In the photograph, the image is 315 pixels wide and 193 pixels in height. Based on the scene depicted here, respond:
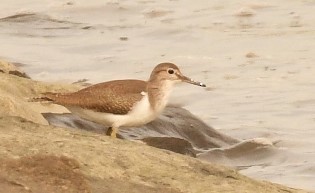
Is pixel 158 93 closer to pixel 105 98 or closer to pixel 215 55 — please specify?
pixel 105 98

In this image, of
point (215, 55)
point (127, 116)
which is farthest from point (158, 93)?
point (215, 55)

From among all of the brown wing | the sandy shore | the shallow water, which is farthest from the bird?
the sandy shore

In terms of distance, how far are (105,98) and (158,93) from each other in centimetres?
46

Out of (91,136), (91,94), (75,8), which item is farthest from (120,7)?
(91,136)

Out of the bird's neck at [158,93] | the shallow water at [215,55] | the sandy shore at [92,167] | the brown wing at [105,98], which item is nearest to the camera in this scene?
the sandy shore at [92,167]

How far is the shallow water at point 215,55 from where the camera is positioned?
9625 mm

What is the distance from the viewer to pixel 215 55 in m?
12.7

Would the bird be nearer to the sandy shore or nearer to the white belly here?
the white belly

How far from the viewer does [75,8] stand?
52.1 ft

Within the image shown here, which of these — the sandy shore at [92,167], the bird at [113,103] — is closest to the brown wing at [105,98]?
the bird at [113,103]

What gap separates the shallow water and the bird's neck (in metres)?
0.98

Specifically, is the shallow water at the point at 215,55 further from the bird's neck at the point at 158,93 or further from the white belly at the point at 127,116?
the white belly at the point at 127,116

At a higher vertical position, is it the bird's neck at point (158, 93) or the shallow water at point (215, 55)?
the bird's neck at point (158, 93)

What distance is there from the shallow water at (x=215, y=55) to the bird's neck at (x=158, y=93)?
981 millimetres
